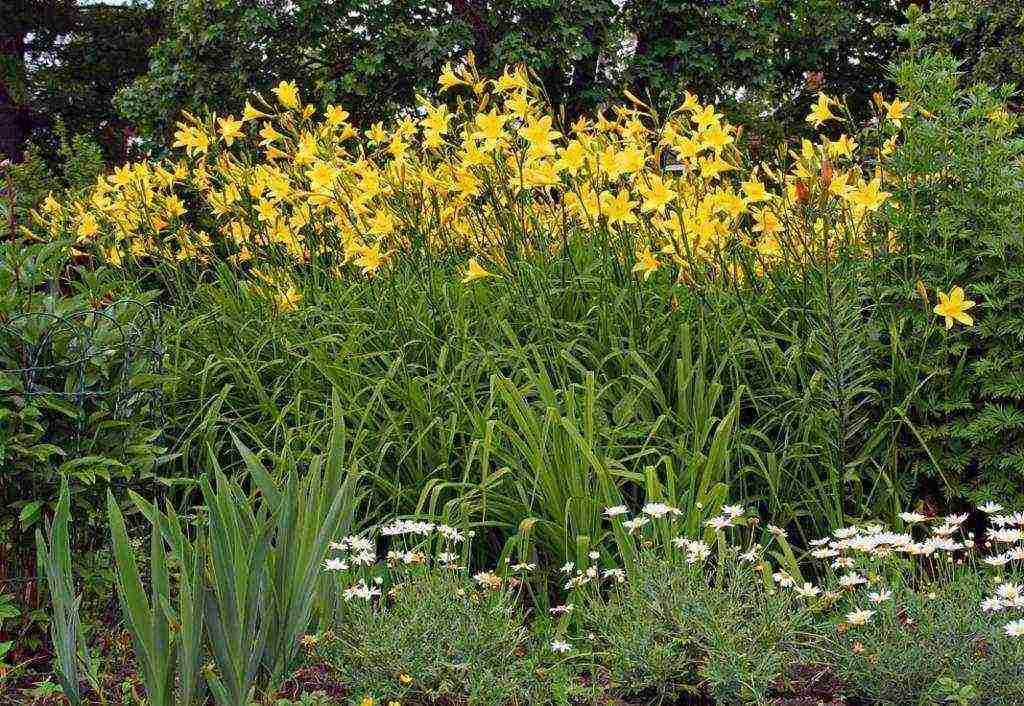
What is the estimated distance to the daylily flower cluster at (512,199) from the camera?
12.1 ft

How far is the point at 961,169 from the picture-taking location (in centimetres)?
351

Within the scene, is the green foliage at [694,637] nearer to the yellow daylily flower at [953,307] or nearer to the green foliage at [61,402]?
the yellow daylily flower at [953,307]

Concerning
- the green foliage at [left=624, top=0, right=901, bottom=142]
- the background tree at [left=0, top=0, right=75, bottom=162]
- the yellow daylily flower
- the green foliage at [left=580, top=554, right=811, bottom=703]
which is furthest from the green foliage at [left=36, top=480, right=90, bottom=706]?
the background tree at [left=0, top=0, right=75, bottom=162]

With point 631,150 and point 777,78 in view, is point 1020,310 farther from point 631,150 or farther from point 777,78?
point 777,78

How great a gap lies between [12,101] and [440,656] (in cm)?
1471

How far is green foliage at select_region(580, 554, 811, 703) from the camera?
214cm

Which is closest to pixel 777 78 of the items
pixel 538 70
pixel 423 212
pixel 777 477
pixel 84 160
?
pixel 538 70

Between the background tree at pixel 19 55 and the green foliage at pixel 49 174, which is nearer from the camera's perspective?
the green foliage at pixel 49 174

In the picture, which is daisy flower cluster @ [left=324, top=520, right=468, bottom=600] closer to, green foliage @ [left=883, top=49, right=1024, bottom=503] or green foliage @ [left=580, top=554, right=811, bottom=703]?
green foliage @ [left=580, top=554, right=811, bottom=703]

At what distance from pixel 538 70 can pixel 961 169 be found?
7.22 metres

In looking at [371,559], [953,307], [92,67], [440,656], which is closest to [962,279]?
[953,307]

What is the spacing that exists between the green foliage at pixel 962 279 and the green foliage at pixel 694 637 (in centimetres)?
125

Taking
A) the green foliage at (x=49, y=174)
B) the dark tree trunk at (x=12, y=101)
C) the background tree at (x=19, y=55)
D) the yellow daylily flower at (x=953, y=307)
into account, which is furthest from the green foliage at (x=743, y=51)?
the dark tree trunk at (x=12, y=101)

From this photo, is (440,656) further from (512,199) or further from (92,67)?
(92,67)
